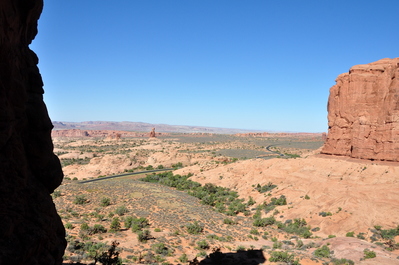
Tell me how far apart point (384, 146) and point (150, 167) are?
4981 cm

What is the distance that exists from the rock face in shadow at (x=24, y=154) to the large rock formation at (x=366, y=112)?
3669cm

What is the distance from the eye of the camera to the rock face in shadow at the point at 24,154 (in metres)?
6.55

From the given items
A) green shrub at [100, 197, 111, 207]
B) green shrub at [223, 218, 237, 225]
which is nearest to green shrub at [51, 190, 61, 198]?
green shrub at [100, 197, 111, 207]

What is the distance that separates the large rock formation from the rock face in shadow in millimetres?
36693

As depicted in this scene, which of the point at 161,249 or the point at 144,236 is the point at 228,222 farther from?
the point at 161,249

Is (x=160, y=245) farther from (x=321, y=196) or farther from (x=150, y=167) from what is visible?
(x=150, y=167)

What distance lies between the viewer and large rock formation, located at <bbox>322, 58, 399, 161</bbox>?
32125 millimetres

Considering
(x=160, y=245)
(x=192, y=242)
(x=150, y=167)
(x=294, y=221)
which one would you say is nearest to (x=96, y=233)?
(x=160, y=245)

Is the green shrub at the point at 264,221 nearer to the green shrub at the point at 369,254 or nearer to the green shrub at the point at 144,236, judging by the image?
the green shrub at the point at 369,254

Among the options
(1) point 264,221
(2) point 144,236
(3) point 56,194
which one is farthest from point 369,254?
(3) point 56,194

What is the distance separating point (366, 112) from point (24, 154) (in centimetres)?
3875

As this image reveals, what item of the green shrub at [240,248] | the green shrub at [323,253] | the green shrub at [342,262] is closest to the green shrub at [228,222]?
the green shrub at [240,248]

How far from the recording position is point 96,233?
19812mm

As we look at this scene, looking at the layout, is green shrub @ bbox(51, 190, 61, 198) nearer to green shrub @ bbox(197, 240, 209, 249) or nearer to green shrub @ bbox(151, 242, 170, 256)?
green shrub @ bbox(151, 242, 170, 256)
